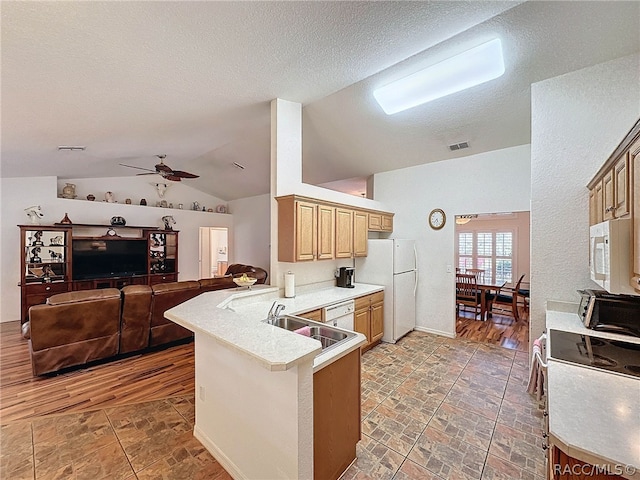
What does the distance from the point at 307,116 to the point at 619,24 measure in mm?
3086

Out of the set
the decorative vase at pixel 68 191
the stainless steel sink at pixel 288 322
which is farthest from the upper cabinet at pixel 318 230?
the decorative vase at pixel 68 191

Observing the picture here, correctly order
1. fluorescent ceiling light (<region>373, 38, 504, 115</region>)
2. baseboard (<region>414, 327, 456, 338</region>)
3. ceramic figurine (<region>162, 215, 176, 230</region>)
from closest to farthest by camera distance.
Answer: fluorescent ceiling light (<region>373, 38, 504, 115</region>)
baseboard (<region>414, 327, 456, 338</region>)
ceramic figurine (<region>162, 215, 176, 230</region>)

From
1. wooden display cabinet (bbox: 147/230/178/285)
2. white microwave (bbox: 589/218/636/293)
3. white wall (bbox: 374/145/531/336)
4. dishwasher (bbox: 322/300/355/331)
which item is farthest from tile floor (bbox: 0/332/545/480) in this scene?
wooden display cabinet (bbox: 147/230/178/285)

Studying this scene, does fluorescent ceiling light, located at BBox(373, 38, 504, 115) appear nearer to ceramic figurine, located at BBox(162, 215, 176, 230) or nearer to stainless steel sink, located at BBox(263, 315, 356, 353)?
stainless steel sink, located at BBox(263, 315, 356, 353)

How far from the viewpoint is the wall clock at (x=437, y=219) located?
4496mm

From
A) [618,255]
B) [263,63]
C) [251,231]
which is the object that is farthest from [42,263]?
[618,255]

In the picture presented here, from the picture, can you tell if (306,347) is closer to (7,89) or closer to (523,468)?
(523,468)

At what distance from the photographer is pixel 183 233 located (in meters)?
7.80

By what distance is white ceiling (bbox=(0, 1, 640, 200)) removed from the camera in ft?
5.43

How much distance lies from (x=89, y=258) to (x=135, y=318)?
3710mm

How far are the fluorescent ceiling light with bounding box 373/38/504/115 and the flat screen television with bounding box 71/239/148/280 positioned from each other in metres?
6.63

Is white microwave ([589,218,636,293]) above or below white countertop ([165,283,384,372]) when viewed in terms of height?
above

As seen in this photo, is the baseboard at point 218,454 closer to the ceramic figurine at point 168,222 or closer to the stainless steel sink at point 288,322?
the stainless steel sink at point 288,322

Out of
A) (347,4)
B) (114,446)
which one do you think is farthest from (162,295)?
(347,4)
